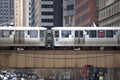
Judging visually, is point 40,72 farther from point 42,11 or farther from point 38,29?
point 38,29

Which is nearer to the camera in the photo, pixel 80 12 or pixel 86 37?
pixel 86 37

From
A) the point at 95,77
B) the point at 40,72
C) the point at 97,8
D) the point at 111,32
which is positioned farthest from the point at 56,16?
the point at 111,32

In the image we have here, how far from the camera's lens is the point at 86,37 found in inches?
2406

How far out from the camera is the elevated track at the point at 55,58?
181ft

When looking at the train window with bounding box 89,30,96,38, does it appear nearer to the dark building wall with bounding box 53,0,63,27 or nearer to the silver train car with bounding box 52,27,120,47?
the silver train car with bounding box 52,27,120,47

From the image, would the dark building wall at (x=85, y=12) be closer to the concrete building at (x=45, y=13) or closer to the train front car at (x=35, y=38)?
the concrete building at (x=45, y=13)

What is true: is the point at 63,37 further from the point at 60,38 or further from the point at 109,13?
the point at 109,13

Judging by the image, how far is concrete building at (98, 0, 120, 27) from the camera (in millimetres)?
98887

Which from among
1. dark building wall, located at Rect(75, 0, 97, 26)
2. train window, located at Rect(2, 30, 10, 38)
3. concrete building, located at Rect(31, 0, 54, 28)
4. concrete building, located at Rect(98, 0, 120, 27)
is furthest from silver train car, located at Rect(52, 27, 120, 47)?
concrete building, located at Rect(31, 0, 54, 28)

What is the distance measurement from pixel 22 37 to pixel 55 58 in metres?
6.84

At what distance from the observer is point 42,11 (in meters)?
194

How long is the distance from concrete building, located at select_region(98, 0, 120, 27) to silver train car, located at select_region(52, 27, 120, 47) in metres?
34.6

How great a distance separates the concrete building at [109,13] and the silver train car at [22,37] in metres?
38.2

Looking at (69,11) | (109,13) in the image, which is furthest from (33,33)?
(69,11)
